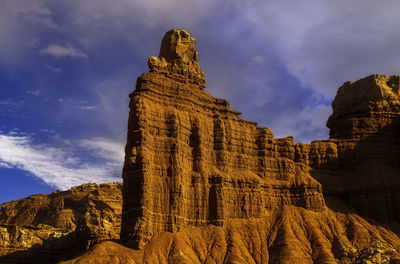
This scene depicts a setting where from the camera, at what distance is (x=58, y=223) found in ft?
337

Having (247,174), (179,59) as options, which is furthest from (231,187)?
(179,59)

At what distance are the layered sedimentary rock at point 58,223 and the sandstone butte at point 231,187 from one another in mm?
263

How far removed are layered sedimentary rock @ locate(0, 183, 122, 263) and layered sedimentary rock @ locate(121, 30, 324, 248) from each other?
8.31 meters

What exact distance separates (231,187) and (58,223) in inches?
1599

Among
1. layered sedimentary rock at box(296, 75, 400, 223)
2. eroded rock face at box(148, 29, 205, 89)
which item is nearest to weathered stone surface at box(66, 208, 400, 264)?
layered sedimentary rock at box(296, 75, 400, 223)

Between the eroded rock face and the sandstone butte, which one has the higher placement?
the eroded rock face

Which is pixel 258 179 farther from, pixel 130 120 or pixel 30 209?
pixel 30 209

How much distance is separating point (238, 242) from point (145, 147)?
1798 cm

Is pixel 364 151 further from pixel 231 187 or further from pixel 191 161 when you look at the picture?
pixel 191 161

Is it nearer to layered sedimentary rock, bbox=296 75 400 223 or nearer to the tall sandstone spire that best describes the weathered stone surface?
the tall sandstone spire

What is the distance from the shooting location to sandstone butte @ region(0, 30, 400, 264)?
68.6 meters

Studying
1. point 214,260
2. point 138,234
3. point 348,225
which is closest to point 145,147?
point 138,234

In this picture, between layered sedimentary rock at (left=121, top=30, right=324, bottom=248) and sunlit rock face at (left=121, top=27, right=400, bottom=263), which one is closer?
layered sedimentary rock at (left=121, top=30, right=324, bottom=248)

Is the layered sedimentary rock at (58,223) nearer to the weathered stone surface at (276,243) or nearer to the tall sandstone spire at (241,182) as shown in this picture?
the tall sandstone spire at (241,182)
